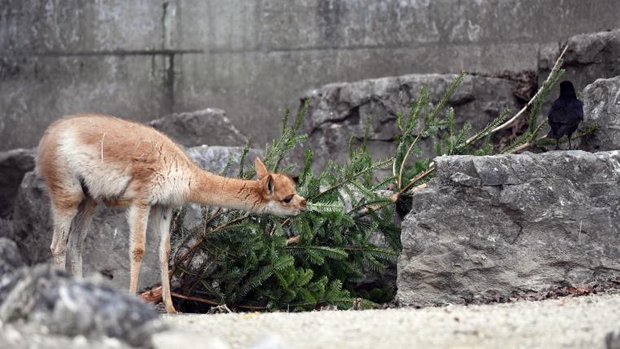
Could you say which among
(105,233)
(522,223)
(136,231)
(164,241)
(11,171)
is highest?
(522,223)

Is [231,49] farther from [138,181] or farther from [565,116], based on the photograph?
[565,116]

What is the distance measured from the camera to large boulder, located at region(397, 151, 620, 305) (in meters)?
8.12

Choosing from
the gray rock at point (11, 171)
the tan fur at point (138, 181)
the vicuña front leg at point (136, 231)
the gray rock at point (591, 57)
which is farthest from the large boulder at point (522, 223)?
the gray rock at point (11, 171)

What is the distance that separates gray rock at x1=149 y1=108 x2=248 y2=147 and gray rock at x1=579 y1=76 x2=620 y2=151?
3862 mm

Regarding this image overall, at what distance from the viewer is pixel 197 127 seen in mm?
11297

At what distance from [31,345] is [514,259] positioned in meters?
4.14

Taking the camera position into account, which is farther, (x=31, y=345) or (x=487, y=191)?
(x=487, y=191)

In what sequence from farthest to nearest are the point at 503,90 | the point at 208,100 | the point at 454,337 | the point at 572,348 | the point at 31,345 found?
1. the point at 208,100
2. the point at 503,90
3. the point at 454,337
4. the point at 572,348
5. the point at 31,345

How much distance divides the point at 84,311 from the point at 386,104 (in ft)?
20.0

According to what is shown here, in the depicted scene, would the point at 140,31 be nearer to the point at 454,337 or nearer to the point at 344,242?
the point at 344,242

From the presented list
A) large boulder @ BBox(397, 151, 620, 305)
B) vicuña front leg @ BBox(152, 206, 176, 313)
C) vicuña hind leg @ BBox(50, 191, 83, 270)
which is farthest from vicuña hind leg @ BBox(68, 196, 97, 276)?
large boulder @ BBox(397, 151, 620, 305)

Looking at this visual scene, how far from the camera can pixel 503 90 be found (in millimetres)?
11062

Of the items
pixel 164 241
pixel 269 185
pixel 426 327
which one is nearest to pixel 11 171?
pixel 164 241

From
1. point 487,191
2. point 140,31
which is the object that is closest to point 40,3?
point 140,31
